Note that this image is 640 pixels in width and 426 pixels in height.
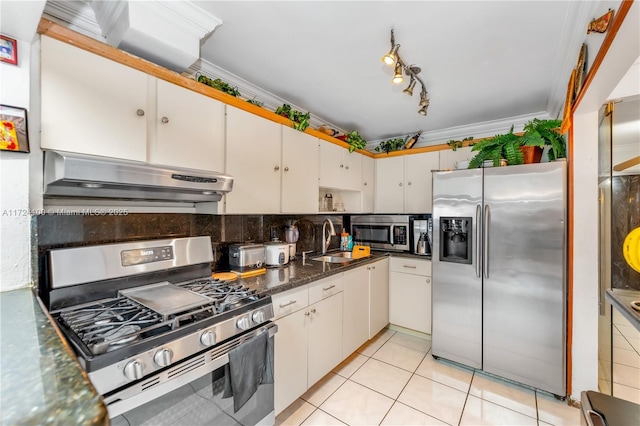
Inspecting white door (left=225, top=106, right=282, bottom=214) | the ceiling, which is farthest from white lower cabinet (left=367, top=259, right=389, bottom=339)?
the ceiling

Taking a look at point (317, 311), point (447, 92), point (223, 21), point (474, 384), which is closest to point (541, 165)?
point (447, 92)

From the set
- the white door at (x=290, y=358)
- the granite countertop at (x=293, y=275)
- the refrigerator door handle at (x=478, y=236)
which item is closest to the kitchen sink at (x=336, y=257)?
the granite countertop at (x=293, y=275)

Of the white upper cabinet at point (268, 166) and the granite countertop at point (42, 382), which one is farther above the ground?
the white upper cabinet at point (268, 166)

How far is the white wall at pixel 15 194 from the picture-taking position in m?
1.10

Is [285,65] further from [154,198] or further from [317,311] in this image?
[317,311]

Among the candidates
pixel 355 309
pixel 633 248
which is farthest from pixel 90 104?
pixel 355 309

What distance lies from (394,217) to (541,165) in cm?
145

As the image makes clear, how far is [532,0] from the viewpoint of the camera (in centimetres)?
138

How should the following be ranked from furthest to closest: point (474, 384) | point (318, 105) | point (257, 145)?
point (318, 105)
point (474, 384)
point (257, 145)

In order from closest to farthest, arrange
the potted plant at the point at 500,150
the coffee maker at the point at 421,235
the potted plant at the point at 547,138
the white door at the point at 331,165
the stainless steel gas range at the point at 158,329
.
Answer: the stainless steel gas range at the point at 158,329 < the potted plant at the point at 547,138 < the potted plant at the point at 500,150 < the white door at the point at 331,165 < the coffee maker at the point at 421,235

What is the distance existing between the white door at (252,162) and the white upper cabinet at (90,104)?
0.52m

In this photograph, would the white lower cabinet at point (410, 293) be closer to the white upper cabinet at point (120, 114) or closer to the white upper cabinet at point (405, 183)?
the white upper cabinet at point (405, 183)

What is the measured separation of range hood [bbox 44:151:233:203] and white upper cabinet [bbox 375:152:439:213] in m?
2.21

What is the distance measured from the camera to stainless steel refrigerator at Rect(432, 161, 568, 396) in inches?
77.8
